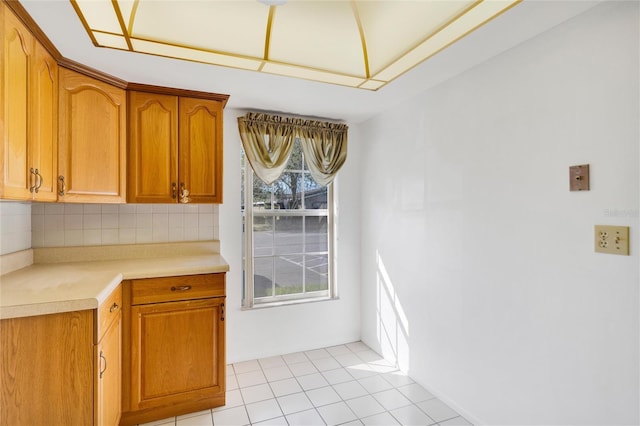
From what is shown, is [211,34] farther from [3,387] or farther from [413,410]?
[413,410]

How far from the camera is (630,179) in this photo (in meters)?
1.37

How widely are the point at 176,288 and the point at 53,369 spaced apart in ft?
2.38

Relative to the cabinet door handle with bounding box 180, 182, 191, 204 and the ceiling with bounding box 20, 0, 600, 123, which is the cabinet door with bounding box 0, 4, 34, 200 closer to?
the ceiling with bounding box 20, 0, 600, 123

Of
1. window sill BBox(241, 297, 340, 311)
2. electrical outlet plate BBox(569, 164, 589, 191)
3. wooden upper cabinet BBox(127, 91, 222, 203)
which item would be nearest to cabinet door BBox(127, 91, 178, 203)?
wooden upper cabinet BBox(127, 91, 222, 203)

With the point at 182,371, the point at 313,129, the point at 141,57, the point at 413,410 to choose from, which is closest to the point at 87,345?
the point at 182,371

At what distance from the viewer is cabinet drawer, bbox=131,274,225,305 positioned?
2039mm

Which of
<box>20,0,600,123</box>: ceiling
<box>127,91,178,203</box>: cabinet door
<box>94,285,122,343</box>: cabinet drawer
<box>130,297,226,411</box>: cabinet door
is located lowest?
<box>130,297,226,411</box>: cabinet door

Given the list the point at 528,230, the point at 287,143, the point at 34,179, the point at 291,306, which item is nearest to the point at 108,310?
the point at 34,179

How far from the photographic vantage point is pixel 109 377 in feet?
5.81

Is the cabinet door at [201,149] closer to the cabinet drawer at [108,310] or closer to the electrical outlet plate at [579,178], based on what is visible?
the cabinet drawer at [108,310]

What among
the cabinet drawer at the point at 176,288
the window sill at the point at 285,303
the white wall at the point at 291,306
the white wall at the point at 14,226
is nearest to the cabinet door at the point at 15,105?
the white wall at the point at 14,226

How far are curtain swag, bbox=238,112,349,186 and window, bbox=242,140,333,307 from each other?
153 mm

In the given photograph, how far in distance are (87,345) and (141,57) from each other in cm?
153

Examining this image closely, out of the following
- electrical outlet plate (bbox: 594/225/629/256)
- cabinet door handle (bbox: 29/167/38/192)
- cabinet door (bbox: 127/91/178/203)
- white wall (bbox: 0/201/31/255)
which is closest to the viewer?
electrical outlet plate (bbox: 594/225/629/256)
